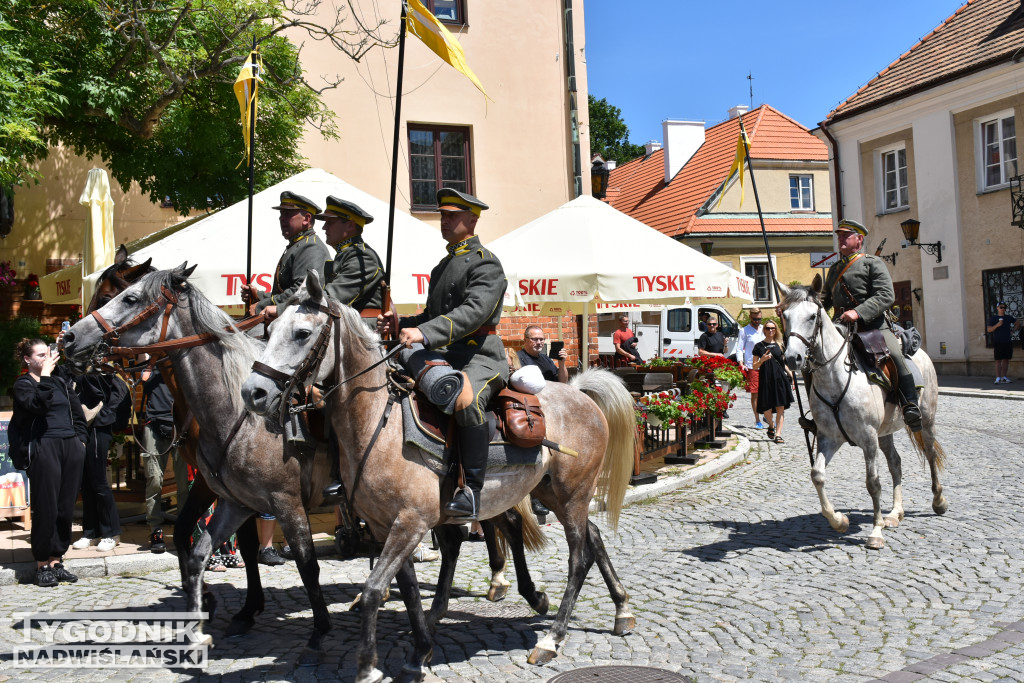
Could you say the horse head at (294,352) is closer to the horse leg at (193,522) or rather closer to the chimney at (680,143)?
the horse leg at (193,522)

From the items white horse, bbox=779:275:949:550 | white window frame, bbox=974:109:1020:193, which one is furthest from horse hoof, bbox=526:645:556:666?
white window frame, bbox=974:109:1020:193

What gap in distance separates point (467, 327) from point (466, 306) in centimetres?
12

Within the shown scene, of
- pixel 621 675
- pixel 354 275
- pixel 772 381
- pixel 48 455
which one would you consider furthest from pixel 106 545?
pixel 772 381

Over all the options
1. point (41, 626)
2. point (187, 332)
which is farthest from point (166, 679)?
point (187, 332)

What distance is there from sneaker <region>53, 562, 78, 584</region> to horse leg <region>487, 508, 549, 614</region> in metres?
3.51

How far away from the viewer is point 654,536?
838cm

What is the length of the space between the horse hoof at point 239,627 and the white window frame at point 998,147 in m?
23.1

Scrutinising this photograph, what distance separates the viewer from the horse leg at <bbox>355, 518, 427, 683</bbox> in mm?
4613

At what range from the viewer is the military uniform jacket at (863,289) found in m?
8.31

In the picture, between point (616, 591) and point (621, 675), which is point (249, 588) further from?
point (621, 675)

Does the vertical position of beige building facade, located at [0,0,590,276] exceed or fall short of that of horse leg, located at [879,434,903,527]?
it exceeds it

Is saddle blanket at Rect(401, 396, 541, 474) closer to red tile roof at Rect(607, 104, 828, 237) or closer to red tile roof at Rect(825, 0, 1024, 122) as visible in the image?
red tile roof at Rect(825, 0, 1024, 122)

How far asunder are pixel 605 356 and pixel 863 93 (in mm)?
14231

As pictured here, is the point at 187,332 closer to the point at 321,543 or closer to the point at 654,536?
the point at 321,543
